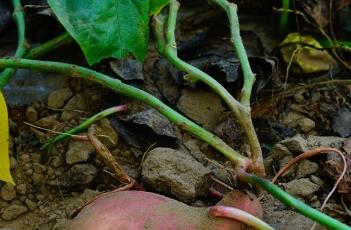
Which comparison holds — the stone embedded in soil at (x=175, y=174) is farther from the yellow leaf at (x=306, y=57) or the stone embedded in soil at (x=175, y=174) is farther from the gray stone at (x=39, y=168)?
the yellow leaf at (x=306, y=57)

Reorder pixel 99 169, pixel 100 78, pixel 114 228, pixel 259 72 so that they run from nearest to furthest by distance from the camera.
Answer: pixel 114 228 → pixel 100 78 → pixel 99 169 → pixel 259 72

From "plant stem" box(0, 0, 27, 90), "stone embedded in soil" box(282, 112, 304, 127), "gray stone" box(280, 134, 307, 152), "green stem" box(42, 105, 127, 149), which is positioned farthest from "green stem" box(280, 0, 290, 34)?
"plant stem" box(0, 0, 27, 90)

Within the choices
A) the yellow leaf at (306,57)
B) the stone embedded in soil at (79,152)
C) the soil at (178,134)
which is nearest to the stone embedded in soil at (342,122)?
the soil at (178,134)

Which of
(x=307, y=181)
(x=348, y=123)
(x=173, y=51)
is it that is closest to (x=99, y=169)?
(x=173, y=51)

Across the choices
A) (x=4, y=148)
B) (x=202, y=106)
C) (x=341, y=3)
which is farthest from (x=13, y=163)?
(x=341, y=3)

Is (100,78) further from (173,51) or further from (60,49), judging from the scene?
(60,49)

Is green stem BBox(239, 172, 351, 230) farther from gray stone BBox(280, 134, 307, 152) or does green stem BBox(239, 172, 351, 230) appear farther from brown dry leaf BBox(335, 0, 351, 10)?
brown dry leaf BBox(335, 0, 351, 10)
